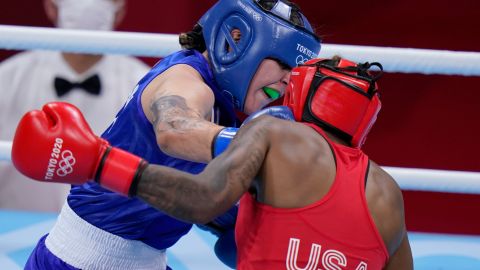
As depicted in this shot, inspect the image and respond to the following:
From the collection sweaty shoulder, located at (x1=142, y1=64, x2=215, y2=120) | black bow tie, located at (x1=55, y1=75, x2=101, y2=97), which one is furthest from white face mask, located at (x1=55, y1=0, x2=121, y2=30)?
sweaty shoulder, located at (x1=142, y1=64, x2=215, y2=120)

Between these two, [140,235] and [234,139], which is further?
[140,235]

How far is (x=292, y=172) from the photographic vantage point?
1.70 meters

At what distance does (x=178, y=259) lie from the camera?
2895mm

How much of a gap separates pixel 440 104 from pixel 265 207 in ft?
8.70

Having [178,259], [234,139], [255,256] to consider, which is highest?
[234,139]

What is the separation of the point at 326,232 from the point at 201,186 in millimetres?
304

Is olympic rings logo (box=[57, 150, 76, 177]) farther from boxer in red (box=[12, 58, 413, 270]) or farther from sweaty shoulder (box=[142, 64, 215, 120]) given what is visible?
sweaty shoulder (box=[142, 64, 215, 120])

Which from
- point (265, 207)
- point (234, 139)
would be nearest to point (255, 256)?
point (265, 207)

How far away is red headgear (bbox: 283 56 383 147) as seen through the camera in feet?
5.95

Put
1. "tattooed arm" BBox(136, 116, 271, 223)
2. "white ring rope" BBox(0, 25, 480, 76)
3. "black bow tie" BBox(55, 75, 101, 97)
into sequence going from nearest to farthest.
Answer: "tattooed arm" BBox(136, 116, 271, 223)
"white ring rope" BBox(0, 25, 480, 76)
"black bow tie" BBox(55, 75, 101, 97)

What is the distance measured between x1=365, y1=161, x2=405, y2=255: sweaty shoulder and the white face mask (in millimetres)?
2528

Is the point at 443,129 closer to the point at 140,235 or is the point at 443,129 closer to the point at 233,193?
the point at 140,235

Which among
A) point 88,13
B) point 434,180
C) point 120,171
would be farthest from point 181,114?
point 88,13

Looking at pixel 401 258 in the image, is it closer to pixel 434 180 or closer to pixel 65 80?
pixel 434 180
